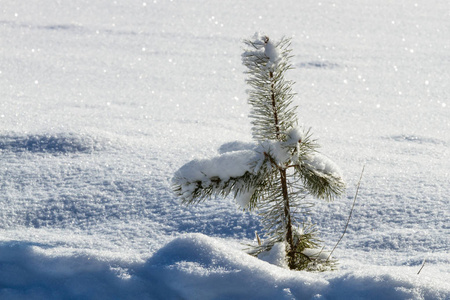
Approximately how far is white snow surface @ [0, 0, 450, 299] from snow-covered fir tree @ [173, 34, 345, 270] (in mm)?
164

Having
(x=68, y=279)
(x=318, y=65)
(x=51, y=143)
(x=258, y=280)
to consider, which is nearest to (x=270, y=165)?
(x=258, y=280)

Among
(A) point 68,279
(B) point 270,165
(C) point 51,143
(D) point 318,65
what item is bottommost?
(C) point 51,143

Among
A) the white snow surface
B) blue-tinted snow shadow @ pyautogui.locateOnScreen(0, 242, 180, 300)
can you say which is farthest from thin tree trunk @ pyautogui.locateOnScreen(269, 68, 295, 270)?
blue-tinted snow shadow @ pyautogui.locateOnScreen(0, 242, 180, 300)

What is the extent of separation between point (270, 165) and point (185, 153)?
1.94 m

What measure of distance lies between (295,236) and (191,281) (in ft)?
1.64

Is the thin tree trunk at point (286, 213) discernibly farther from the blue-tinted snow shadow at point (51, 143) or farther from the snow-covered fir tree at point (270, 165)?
the blue-tinted snow shadow at point (51, 143)

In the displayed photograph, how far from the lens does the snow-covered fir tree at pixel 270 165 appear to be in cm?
160

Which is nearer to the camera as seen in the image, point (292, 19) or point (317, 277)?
point (317, 277)

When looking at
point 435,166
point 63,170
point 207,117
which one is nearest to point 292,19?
point 207,117

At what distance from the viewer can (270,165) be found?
5.24ft

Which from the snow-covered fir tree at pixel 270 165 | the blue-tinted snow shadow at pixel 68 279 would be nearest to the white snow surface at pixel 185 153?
the blue-tinted snow shadow at pixel 68 279

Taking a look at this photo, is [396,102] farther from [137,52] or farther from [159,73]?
[137,52]

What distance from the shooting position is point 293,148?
5.28 feet

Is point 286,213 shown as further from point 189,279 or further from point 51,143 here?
point 51,143
